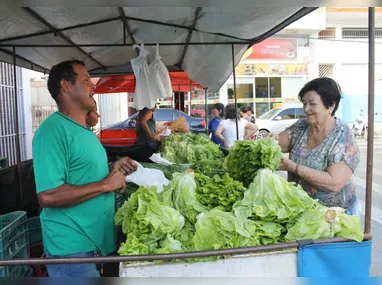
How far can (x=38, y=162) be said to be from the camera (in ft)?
5.90

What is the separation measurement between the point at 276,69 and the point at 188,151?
773 inches

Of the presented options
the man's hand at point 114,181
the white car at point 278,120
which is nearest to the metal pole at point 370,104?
the man's hand at point 114,181

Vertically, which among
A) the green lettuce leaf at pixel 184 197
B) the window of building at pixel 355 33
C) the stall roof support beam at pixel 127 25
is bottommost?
the green lettuce leaf at pixel 184 197

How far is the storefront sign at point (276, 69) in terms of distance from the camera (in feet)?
75.2

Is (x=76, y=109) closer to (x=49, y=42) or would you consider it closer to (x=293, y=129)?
(x=293, y=129)

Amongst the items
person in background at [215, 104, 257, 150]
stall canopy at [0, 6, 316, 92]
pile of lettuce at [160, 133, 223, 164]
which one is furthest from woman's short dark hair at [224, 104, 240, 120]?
pile of lettuce at [160, 133, 223, 164]

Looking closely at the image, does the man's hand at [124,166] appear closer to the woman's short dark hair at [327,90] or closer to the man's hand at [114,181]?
the man's hand at [114,181]

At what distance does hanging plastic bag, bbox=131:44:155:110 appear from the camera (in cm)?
473

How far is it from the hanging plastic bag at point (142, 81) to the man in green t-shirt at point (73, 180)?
2634 mm

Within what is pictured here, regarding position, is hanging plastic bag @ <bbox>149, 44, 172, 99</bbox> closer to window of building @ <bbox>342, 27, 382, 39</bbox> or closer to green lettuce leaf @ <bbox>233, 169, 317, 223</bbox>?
green lettuce leaf @ <bbox>233, 169, 317, 223</bbox>

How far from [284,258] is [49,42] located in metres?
4.04

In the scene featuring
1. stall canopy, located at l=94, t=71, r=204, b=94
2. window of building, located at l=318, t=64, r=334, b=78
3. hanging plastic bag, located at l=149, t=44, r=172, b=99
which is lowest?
hanging plastic bag, located at l=149, t=44, r=172, b=99

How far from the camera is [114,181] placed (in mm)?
1965

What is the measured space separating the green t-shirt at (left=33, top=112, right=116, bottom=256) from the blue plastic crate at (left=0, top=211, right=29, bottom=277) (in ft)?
1.97
